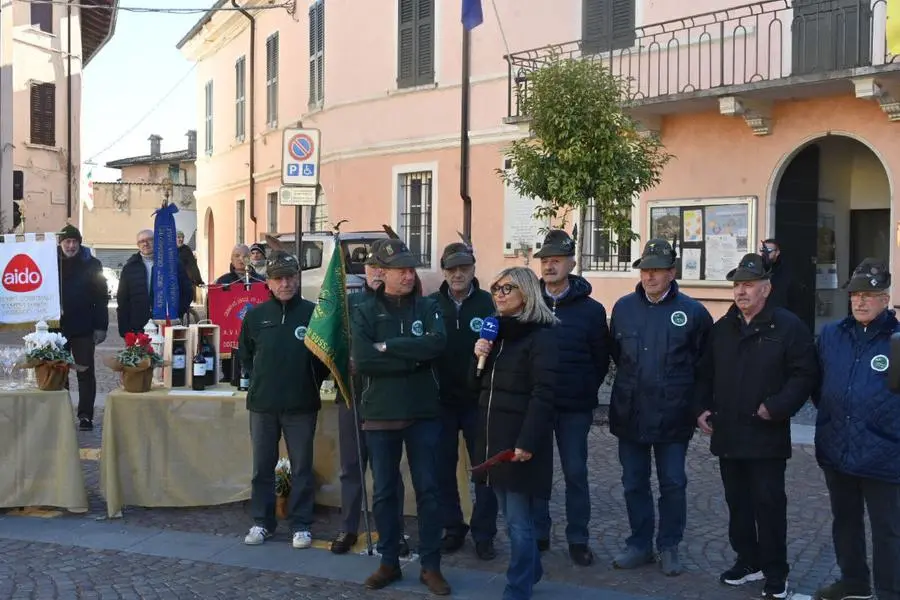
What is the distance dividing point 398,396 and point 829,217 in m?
10.9

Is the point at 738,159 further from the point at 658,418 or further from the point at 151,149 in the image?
the point at 151,149

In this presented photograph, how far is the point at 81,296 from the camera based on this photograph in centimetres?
A: 929

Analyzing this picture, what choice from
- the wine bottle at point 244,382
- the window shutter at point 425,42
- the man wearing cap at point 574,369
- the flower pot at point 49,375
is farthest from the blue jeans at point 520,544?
the window shutter at point 425,42

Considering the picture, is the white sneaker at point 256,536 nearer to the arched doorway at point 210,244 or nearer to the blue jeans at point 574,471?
the blue jeans at point 574,471

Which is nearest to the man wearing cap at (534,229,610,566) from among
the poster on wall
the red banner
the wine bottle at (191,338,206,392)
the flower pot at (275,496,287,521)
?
the flower pot at (275,496,287,521)

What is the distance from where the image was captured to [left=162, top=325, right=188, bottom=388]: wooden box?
7016mm

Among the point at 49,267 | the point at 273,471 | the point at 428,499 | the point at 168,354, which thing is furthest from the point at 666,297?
the point at 49,267

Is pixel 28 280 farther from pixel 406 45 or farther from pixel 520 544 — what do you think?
pixel 406 45

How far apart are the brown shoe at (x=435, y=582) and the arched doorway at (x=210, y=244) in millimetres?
25428

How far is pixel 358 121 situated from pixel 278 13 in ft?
18.2

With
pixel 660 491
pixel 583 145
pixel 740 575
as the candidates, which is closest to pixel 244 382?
pixel 660 491

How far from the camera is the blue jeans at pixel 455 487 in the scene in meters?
6.02

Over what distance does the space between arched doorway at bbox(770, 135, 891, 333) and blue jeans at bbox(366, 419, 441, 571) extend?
9545 mm

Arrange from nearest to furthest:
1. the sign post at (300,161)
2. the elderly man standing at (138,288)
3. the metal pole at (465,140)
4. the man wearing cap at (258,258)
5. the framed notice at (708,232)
A: the elderly man standing at (138,288) → the sign post at (300,161) → the man wearing cap at (258,258) → the framed notice at (708,232) → the metal pole at (465,140)
